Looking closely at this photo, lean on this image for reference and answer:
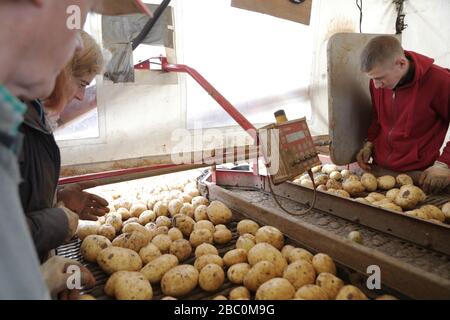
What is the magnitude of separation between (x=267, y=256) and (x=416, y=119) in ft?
6.14

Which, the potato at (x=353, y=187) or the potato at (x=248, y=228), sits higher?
the potato at (x=353, y=187)

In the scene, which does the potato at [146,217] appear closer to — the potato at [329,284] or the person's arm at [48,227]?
the person's arm at [48,227]

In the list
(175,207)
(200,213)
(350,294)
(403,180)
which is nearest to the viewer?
(350,294)

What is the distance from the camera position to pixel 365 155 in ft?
8.87

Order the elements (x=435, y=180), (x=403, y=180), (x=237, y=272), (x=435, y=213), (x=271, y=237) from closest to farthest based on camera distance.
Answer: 1. (x=237, y=272)
2. (x=271, y=237)
3. (x=435, y=213)
4. (x=435, y=180)
5. (x=403, y=180)

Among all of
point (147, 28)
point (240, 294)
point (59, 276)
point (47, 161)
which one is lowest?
point (240, 294)

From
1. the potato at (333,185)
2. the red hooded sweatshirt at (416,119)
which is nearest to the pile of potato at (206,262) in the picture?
the potato at (333,185)

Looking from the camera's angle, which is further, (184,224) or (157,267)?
(184,224)

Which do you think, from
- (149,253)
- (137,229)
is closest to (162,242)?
(149,253)

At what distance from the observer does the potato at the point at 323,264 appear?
4.21 ft

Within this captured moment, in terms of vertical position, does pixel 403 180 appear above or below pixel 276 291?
above

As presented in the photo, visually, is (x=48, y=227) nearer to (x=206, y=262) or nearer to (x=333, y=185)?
(x=206, y=262)

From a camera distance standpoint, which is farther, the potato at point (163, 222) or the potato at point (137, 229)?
the potato at point (163, 222)

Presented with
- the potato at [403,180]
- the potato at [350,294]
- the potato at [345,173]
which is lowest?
the potato at [350,294]
